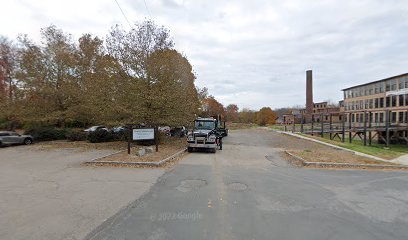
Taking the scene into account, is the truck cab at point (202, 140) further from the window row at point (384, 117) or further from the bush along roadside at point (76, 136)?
the window row at point (384, 117)

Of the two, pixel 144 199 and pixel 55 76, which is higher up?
pixel 55 76

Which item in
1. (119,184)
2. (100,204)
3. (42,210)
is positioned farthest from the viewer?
(119,184)

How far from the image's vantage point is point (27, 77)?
20.3 meters

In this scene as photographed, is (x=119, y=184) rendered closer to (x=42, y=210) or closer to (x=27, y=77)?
(x=42, y=210)

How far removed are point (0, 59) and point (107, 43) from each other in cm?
1881

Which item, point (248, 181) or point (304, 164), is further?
point (304, 164)

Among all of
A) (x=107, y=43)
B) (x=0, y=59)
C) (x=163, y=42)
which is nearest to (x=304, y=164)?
(x=163, y=42)

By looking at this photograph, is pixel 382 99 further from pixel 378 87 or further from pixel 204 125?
pixel 204 125

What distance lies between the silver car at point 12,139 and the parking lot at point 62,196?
9957 mm

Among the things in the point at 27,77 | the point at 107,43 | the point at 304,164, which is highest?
the point at 107,43

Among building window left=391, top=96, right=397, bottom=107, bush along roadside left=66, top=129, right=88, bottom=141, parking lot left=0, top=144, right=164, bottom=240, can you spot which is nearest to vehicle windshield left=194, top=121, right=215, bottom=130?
parking lot left=0, top=144, right=164, bottom=240

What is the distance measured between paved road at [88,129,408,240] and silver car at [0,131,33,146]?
16.5m

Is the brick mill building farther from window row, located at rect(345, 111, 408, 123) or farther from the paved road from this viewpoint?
the paved road

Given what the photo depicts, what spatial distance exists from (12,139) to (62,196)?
55.1 feet
